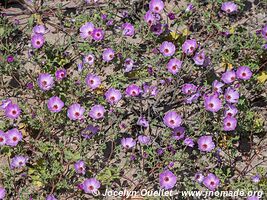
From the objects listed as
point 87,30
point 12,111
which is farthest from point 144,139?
point 87,30

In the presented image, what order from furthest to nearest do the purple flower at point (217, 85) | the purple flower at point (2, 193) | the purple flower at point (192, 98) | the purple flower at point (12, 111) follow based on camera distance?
the purple flower at point (217, 85) < the purple flower at point (192, 98) < the purple flower at point (12, 111) < the purple flower at point (2, 193)

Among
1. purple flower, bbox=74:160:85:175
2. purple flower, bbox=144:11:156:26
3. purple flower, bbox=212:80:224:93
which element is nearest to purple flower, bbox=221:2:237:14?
purple flower, bbox=144:11:156:26

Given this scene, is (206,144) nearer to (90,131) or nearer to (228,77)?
(228,77)

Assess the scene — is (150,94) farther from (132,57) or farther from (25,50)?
(25,50)

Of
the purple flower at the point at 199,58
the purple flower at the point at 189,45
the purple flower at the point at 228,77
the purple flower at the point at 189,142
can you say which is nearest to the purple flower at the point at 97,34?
the purple flower at the point at 189,45

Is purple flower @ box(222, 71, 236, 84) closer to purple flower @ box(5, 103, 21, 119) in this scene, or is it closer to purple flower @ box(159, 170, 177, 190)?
purple flower @ box(159, 170, 177, 190)

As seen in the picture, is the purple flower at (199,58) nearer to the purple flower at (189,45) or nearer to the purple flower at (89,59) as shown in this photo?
the purple flower at (189,45)
